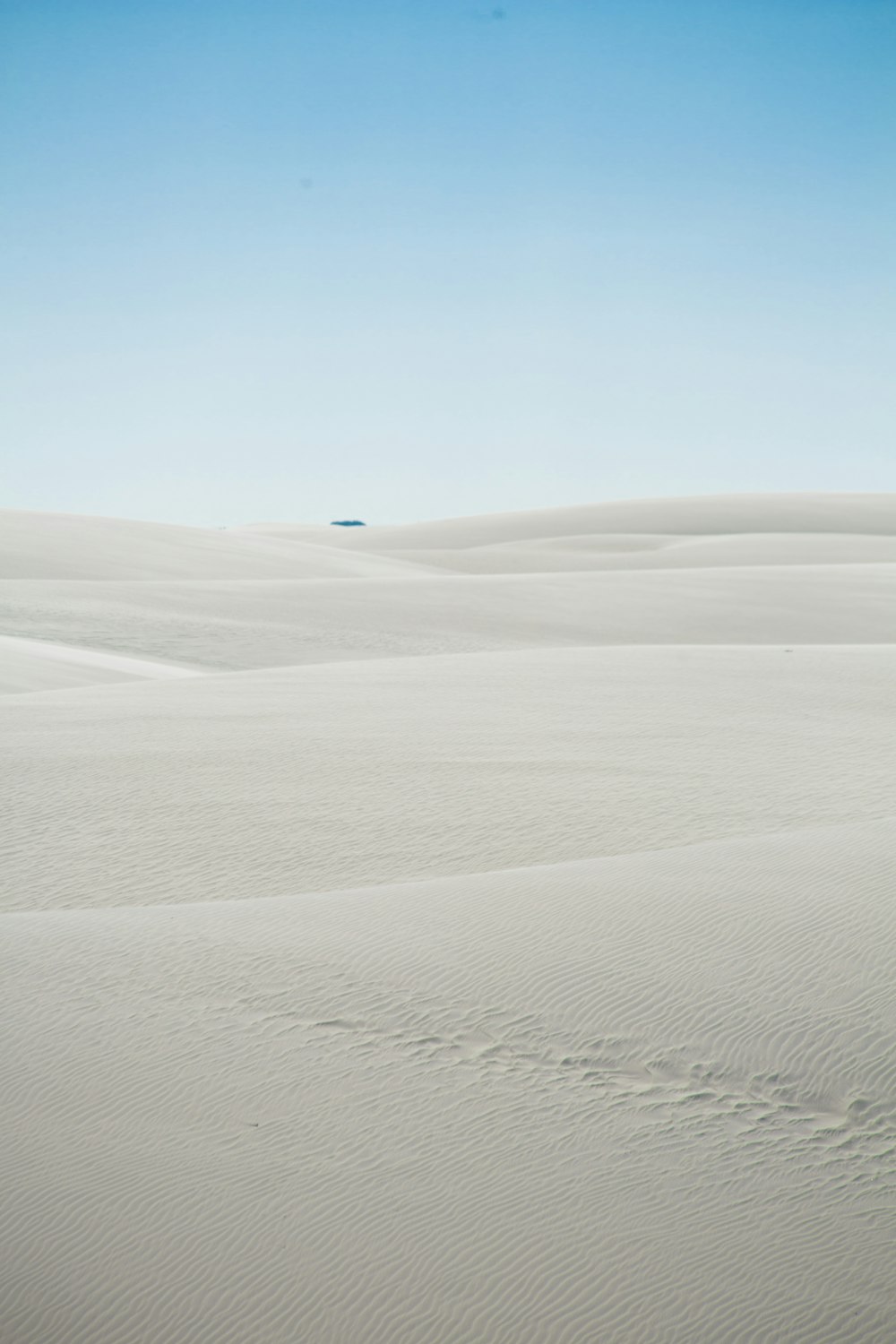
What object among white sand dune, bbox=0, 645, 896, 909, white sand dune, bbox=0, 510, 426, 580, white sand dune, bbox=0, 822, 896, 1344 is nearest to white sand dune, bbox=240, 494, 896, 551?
white sand dune, bbox=0, 510, 426, 580

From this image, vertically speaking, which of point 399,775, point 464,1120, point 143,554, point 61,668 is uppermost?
point 143,554

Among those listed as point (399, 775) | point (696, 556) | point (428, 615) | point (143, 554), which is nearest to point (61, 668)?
point (399, 775)

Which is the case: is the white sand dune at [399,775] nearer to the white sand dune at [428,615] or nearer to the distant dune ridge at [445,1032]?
the distant dune ridge at [445,1032]

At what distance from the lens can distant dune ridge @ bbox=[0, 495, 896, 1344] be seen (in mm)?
2936

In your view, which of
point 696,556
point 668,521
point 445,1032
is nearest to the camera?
point 445,1032

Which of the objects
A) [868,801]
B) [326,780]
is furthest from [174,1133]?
[868,801]

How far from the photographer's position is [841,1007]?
4023mm

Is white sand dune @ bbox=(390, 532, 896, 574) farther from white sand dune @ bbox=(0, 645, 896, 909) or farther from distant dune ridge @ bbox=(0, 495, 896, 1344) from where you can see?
distant dune ridge @ bbox=(0, 495, 896, 1344)

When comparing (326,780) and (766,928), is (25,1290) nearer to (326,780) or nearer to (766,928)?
(766,928)

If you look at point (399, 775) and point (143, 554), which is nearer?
point (399, 775)

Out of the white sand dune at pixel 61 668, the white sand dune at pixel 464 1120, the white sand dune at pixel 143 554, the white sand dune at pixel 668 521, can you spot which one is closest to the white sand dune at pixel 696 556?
the white sand dune at pixel 143 554

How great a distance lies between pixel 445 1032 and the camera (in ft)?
13.3

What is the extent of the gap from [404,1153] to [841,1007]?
166 cm

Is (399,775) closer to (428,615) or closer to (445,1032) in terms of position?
(445,1032)
